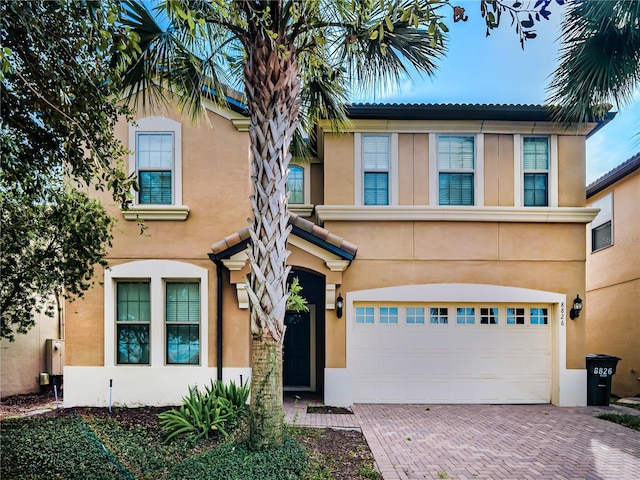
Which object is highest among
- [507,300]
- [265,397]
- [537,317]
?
[507,300]

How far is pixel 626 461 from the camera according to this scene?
20.5ft

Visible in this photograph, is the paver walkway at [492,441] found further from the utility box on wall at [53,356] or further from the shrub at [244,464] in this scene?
the utility box on wall at [53,356]

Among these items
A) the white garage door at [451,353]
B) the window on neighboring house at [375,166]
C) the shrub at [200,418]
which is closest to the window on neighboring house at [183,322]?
the shrub at [200,418]

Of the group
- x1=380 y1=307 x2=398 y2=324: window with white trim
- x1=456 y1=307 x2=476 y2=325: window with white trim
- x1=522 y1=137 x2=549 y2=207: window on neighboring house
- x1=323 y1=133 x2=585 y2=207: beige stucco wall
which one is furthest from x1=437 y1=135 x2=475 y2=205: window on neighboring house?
x1=380 y1=307 x2=398 y2=324: window with white trim

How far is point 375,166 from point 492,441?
6.68 meters

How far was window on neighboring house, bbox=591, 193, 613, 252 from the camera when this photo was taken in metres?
12.9

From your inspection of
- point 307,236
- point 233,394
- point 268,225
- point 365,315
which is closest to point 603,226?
point 365,315

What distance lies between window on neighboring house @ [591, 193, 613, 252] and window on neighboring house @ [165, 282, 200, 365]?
12897 mm

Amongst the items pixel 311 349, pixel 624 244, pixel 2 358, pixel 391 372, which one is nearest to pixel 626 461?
pixel 391 372

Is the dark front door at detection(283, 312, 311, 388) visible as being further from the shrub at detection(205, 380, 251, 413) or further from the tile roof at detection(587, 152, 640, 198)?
the tile roof at detection(587, 152, 640, 198)

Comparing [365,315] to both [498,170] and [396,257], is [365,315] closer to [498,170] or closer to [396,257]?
[396,257]

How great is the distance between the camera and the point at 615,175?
12.3m

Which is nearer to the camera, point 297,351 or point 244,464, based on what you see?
point 244,464

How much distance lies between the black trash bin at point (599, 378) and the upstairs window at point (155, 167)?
11480 mm
